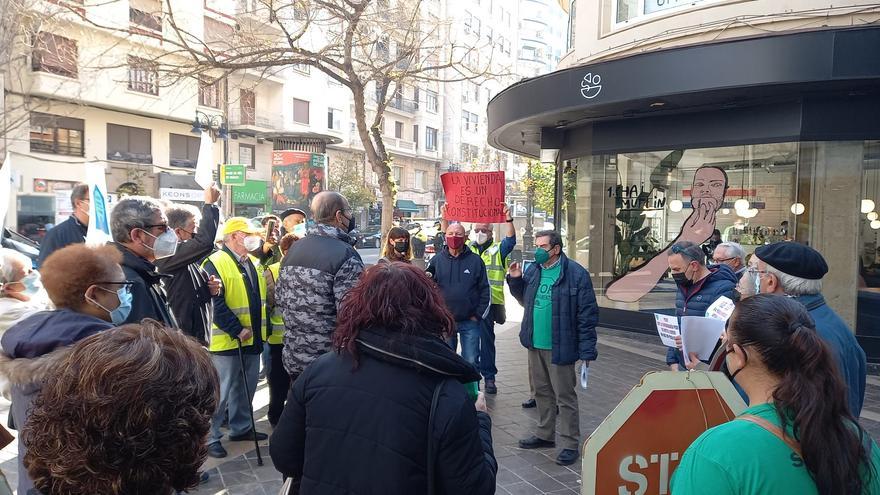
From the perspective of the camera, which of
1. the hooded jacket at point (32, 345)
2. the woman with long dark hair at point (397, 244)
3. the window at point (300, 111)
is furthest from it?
the window at point (300, 111)

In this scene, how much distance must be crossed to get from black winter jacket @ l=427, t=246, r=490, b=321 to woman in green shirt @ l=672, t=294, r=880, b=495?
4698mm

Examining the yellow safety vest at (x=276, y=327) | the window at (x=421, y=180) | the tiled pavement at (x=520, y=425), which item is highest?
the window at (x=421, y=180)

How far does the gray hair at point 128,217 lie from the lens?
11.9ft

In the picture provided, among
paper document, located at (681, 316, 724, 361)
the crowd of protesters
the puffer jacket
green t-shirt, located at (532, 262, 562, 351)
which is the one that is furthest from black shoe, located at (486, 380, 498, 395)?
paper document, located at (681, 316, 724, 361)

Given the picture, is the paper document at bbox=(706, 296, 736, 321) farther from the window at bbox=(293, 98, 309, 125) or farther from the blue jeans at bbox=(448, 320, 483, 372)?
the window at bbox=(293, 98, 309, 125)

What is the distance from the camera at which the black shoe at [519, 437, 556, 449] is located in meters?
5.21

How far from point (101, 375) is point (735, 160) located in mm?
10476

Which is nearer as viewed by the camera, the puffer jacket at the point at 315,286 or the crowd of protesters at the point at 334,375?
the crowd of protesters at the point at 334,375

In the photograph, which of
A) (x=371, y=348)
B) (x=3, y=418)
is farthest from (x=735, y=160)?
(x=3, y=418)

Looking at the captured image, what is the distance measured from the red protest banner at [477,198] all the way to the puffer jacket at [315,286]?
380 cm

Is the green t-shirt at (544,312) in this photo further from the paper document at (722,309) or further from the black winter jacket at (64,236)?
the black winter jacket at (64,236)

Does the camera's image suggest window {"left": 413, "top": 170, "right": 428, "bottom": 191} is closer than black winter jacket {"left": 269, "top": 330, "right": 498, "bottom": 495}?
No

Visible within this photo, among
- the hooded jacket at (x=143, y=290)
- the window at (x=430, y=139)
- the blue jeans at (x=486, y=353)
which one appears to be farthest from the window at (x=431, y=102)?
the hooded jacket at (x=143, y=290)

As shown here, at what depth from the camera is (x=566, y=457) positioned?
488 cm
